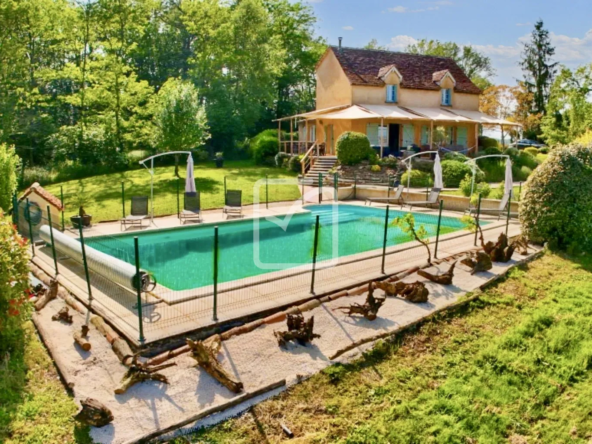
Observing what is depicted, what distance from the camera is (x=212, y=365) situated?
5602mm

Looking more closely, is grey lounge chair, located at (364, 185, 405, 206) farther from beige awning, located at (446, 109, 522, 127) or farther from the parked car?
the parked car

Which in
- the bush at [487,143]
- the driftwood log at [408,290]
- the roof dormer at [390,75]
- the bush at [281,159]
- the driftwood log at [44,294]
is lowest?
the driftwood log at [44,294]

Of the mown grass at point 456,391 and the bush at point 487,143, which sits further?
the bush at point 487,143

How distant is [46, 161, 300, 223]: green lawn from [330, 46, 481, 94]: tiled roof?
9.59 meters

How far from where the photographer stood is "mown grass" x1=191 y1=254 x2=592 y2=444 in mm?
4875

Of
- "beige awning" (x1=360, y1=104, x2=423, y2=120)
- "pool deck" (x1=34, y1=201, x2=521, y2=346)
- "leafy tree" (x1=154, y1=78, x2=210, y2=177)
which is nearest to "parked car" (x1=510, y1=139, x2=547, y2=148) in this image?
"beige awning" (x1=360, y1=104, x2=423, y2=120)

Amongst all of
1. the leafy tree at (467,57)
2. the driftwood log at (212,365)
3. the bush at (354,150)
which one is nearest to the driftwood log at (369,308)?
the driftwood log at (212,365)

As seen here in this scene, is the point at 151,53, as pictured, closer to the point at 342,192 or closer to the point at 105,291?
the point at 342,192

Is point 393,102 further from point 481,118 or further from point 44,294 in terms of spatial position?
point 44,294

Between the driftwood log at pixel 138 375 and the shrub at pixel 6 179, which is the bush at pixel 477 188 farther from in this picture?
the shrub at pixel 6 179

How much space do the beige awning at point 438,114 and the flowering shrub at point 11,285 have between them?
2846 centimetres

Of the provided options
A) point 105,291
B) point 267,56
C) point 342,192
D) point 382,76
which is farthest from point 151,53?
point 105,291

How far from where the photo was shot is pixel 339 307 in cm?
761

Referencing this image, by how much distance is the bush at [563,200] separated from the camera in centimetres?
1123
